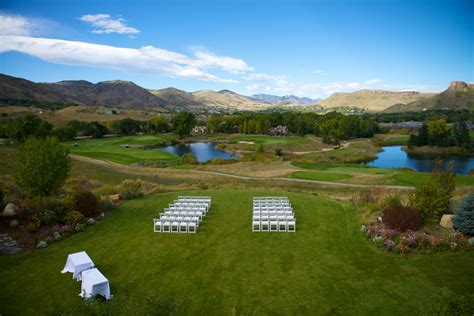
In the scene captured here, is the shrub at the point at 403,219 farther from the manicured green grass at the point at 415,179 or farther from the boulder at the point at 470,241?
the manicured green grass at the point at 415,179

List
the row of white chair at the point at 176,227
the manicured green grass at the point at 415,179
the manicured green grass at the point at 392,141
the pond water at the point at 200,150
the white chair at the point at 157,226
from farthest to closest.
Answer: the manicured green grass at the point at 392,141
the pond water at the point at 200,150
the manicured green grass at the point at 415,179
the white chair at the point at 157,226
the row of white chair at the point at 176,227

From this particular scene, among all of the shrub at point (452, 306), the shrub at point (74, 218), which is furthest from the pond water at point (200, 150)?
the shrub at point (452, 306)

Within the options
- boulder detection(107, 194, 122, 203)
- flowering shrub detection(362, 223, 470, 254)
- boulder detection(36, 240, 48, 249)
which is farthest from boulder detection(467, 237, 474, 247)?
boulder detection(107, 194, 122, 203)

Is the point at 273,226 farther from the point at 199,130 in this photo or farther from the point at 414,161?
the point at 199,130

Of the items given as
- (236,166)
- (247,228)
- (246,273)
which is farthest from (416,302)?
(236,166)

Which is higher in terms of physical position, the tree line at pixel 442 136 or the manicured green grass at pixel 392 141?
the tree line at pixel 442 136

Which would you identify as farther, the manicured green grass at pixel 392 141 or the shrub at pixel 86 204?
the manicured green grass at pixel 392 141

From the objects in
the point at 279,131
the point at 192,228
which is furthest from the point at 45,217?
the point at 279,131

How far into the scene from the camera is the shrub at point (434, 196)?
17.8m

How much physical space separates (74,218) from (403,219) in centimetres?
1743

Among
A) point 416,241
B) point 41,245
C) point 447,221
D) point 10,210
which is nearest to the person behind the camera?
point 416,241

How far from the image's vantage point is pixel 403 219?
16672 mm

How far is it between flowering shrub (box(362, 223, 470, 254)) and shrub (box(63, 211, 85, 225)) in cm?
1558

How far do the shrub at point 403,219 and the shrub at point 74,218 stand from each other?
16531 mm
